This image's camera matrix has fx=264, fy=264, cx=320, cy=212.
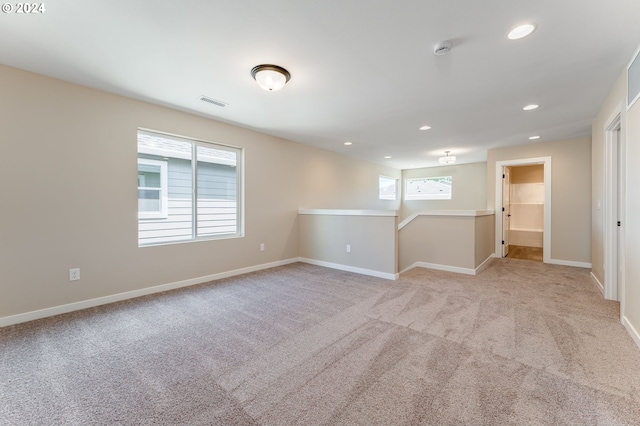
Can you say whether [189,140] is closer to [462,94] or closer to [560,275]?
[462,94]

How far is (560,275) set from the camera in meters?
4.35

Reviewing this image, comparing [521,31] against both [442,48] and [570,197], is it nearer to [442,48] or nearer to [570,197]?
[442,48]

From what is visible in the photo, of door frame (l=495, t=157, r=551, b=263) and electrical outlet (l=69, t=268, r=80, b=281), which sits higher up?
door frame (l=495, t=157, r=551, b=263)

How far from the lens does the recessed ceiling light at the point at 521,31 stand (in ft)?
6.38

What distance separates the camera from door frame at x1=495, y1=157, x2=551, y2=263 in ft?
17.3

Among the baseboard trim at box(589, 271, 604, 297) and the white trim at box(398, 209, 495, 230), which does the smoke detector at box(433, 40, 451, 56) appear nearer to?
the white trim at box(398, 209, 495, 230)

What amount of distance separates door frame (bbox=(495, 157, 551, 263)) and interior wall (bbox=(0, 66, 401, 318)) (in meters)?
5.47

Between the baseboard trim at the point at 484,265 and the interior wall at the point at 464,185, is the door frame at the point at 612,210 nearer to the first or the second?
the baseboard trim at the point at 484,265

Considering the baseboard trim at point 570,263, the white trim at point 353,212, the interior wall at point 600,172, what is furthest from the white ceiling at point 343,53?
the baseboard trim at point 570,263

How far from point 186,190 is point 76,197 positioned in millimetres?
1239

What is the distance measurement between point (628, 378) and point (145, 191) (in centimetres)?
486

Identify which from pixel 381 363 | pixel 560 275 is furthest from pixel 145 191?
pixel 560 275

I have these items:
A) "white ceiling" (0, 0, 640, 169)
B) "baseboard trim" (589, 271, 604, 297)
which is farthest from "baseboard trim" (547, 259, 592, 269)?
"white ceiling" (0, 0, 640, 169)

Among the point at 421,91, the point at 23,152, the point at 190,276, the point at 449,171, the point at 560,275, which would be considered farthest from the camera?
the point at 449,171
